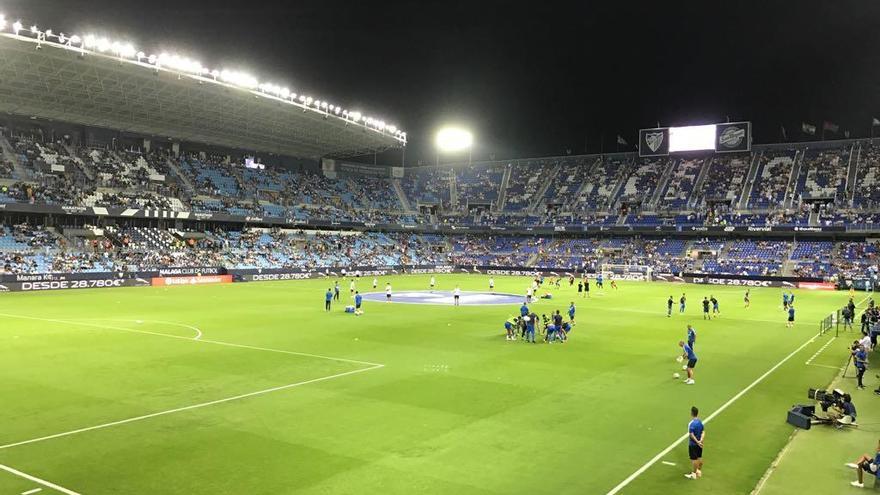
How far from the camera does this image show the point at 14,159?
65688 mm

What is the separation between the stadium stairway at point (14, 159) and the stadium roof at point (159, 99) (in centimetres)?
351

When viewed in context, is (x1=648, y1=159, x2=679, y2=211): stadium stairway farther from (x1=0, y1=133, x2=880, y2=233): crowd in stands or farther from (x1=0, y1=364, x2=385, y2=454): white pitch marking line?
(x1=0, y1=364, x2=385, y2=454): white pitch marking line

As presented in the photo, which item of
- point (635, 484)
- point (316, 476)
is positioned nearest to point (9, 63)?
point (316, 476)

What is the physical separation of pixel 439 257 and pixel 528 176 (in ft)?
75.7

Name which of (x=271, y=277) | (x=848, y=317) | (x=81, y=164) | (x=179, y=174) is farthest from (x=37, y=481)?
(x=179, y=174)

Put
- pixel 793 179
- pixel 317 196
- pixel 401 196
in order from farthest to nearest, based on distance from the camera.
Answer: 1. pixel 401 196
2. pixel 317 196
3. pixel 793 179

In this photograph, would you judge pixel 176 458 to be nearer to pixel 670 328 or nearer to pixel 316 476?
pixel 316 476

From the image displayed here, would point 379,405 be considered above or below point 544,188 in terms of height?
below

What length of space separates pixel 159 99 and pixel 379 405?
55839mm

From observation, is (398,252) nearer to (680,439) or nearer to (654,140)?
(654,140)

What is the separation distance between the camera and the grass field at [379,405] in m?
12.3

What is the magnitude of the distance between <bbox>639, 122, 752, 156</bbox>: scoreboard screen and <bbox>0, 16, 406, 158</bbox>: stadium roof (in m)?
38.2

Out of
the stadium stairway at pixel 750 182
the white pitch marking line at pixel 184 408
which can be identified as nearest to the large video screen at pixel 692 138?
the stadium stairway at pixel 750 182

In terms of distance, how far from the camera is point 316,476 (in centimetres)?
1223
